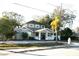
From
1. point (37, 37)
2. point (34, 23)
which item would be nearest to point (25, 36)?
point (37, 37)

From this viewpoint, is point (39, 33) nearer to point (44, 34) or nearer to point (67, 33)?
point (44, 34)

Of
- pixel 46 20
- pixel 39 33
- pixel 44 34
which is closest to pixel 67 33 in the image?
pixel 44 34

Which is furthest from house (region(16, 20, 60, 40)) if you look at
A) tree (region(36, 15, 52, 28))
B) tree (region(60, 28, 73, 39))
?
tree (region(36, 15, 52, 28))

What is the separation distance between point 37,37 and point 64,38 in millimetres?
7074

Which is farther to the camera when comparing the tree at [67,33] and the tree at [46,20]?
the tree at [46,20]

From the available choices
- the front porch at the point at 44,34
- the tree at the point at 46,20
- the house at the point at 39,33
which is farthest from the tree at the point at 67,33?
the tree at the point at 46,20

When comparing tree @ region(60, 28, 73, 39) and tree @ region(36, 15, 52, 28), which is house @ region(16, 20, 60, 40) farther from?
tree @ region(36, 15, 52, 28)

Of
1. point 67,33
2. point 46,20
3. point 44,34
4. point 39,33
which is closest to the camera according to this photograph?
point 39,33

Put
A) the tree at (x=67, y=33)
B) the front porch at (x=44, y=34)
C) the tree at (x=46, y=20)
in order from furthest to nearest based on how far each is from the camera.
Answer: the tree at (x=46, y=20) → the tree at (x=67, y=33) → the front porch at (x=44, y=34)

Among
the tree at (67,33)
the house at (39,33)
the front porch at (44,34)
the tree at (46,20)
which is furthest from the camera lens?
the tree at (46,20)

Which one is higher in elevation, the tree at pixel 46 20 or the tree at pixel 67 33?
the tree at pixel 46 20

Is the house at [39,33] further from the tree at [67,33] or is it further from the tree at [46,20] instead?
the tree at [46,20]

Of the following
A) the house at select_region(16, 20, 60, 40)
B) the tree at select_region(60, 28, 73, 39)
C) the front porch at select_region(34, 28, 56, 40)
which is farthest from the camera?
the tree at select_region(60, 28, 73, 39)

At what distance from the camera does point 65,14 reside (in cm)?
7206
